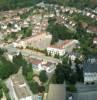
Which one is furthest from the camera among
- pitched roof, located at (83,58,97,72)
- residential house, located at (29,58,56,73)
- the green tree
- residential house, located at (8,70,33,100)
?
residential house, located at (29,58,56,73)

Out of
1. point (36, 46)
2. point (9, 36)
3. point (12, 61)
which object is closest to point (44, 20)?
point (9, 36)

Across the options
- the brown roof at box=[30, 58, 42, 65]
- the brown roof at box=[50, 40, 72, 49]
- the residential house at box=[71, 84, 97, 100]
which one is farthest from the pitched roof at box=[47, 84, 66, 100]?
the brown roof at box=[50, 40, 72, 49]

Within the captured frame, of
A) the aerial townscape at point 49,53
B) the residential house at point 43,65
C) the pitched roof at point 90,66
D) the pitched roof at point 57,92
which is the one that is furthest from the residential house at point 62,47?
the pitched roof at point 57,92

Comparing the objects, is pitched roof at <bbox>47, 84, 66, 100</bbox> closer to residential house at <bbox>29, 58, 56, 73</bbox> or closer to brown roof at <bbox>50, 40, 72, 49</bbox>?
residential house at <bbox>29, 58, 56, 73</bbox>

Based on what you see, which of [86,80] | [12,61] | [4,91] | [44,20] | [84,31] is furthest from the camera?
[44,20]

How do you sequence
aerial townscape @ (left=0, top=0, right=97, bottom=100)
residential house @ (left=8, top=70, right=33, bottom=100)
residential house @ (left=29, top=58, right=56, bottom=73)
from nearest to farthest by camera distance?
residential house @ (left=8, top=70, right=33, bottom=100) → aerial townscape @ (left=0, top=0, right=97, bottom=100) → residential house @ (left=29, top=58, right=56, bottom=73)

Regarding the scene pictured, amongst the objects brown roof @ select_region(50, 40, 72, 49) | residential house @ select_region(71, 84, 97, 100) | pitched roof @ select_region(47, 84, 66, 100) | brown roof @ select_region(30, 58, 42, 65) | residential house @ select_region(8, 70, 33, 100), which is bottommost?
residential house @ select_region(71, 84, 97, 100)

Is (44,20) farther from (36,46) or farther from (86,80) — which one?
(86,80)

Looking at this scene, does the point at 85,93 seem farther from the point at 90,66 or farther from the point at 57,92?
the point at 90,66
